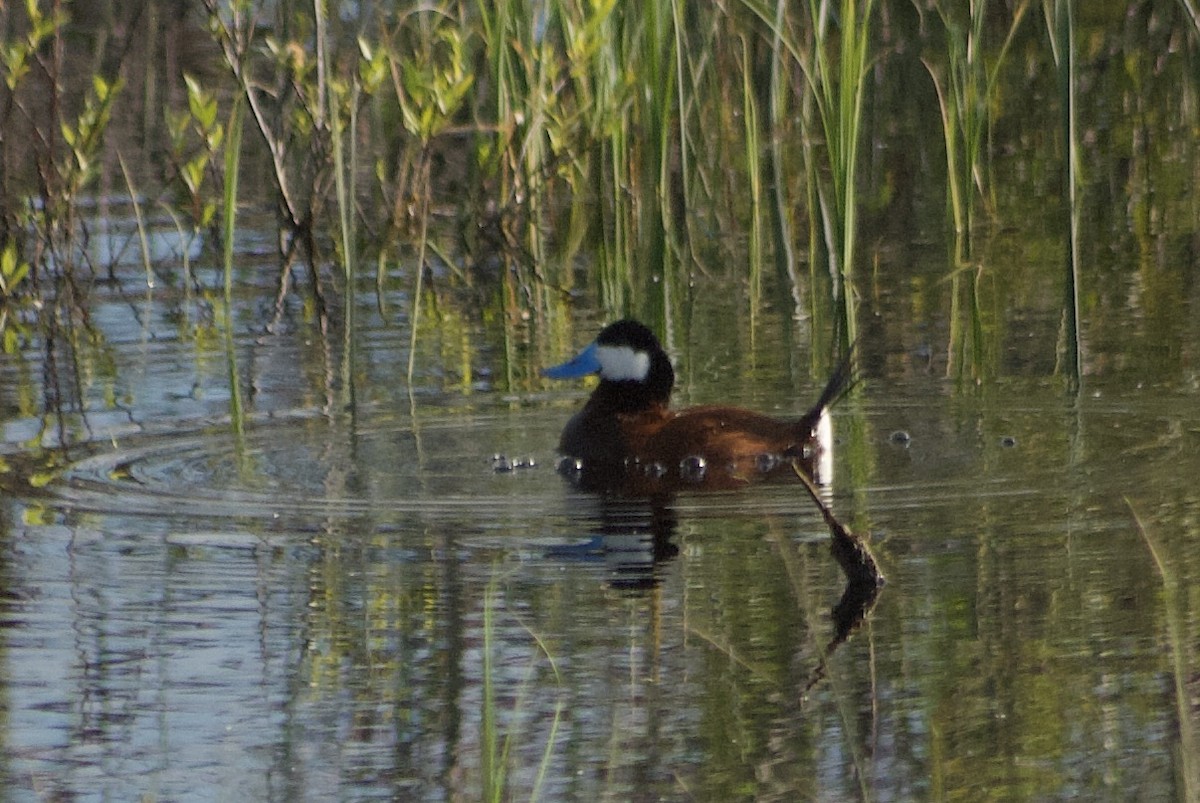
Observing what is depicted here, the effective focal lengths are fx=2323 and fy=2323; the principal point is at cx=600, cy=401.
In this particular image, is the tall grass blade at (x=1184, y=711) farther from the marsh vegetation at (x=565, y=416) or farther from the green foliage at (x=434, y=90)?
the green foliage at (x=434, y=90)

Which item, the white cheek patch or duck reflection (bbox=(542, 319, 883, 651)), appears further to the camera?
the white cheek patch

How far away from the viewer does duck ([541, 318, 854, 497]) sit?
6801 mm

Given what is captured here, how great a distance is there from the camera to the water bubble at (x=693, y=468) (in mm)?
6871

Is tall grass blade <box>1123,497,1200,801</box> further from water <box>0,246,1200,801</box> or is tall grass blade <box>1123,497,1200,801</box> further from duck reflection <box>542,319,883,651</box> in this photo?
duck reflection <box>542,319,883,651</box>

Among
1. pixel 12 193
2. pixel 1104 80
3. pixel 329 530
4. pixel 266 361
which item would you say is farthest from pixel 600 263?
pixel 1104 80

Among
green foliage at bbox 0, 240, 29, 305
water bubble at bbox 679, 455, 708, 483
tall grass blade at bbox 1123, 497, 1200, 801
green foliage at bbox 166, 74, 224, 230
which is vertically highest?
green foliage at bbox 166, 74, 224, 230

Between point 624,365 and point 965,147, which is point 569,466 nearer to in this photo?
point 624,365

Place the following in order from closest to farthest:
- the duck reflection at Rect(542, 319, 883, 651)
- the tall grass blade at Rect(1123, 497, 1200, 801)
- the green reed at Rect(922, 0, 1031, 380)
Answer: the tall grass blade at Rect(1123, 497, 1200, 801)
the duck reflection at Rect(542, 319, 883, 651)
the green reed at Rect(922, 0, 1031, 380)

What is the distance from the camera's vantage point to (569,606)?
206 inches

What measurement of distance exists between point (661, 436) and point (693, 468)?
241 mm

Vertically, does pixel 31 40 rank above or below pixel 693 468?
above

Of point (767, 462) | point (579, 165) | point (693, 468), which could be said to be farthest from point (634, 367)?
point (579, 165)

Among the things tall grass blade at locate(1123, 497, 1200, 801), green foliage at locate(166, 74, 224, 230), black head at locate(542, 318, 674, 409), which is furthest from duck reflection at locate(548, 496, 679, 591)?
green foliage at locate(166, 74, 224, 230)

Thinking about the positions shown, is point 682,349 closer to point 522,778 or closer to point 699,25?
point 699,25
